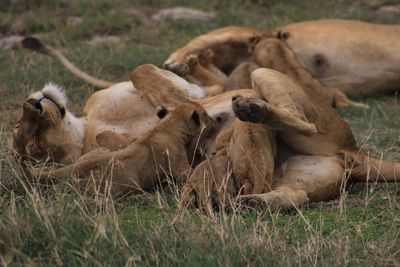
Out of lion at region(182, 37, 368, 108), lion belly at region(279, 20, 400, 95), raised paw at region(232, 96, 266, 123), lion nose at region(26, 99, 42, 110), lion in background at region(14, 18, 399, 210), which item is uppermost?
raised paw at region(232, 96, 266, 123)

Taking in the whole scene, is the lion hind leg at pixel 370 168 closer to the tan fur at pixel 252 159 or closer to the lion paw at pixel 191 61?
the tan fur at pixel 252 159

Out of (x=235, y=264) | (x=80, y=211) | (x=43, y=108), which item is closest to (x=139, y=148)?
(x=43, y=108)

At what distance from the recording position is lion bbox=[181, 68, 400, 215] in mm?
4754

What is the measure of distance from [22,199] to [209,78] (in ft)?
8.71

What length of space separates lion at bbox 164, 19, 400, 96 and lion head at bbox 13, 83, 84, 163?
259cm

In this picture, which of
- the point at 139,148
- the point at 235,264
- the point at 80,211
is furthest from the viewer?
the point at 139,148

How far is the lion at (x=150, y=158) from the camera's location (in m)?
4.97

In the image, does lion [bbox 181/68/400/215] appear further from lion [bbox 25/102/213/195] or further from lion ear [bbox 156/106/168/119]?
lion ear [bbox 156/106/168/119]

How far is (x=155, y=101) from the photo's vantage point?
5.92 m

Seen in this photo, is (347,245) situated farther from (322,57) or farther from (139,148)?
(322,57)

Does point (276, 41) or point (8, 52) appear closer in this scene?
point (276, 41)

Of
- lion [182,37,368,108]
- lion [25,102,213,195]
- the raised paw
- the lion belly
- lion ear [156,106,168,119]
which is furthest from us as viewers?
the lion belly

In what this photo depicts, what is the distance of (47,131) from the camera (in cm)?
535

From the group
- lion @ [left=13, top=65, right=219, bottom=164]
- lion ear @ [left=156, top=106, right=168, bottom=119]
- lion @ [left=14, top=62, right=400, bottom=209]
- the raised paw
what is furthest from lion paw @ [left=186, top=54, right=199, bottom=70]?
the raised paw
